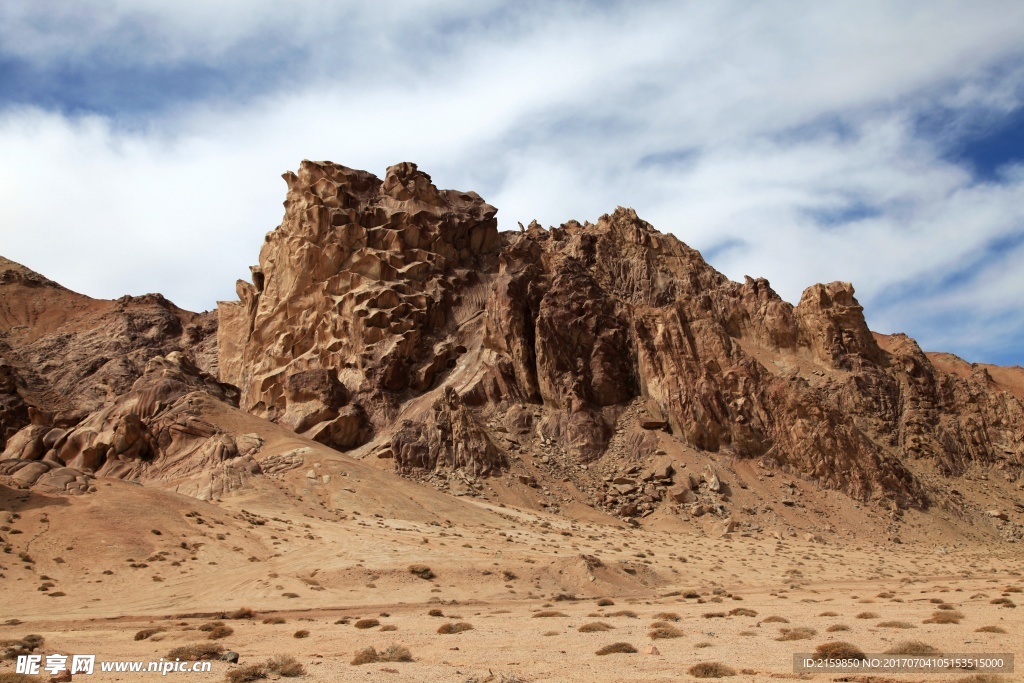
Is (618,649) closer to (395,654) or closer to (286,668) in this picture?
(395,654)

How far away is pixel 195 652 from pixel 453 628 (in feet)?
25.6

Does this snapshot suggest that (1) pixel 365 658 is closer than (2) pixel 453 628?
Yes

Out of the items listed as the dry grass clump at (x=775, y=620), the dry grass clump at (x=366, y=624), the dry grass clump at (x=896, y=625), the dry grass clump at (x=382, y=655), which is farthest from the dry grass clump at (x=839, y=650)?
the dry grass clump at (x=366, y=624)

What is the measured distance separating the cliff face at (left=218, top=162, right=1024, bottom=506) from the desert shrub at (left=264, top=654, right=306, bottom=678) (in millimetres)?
42419

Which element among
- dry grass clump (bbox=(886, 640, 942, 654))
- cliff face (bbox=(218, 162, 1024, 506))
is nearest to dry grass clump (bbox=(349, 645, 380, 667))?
dry grass clump (bbox=(886, 640, 942, 654))

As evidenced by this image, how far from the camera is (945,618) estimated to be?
22.0 metres

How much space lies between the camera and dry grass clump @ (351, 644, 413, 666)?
60.9ft

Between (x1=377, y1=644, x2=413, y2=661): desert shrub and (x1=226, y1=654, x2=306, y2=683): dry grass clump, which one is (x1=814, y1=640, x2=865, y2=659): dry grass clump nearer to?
(x1=377, y1=644, x2=413, y2=661): desert shrub

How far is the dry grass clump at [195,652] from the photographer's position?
60.7ft

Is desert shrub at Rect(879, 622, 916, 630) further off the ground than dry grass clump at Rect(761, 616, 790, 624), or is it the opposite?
desert shrub at Rect(879, 622, 916, 630)

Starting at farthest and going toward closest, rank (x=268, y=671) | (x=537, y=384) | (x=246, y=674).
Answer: (x=537, y=384), (x=268, y=671), (x=246, y=674)

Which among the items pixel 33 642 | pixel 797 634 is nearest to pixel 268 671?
pixel 33 642

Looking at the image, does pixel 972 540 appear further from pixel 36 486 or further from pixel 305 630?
pixel 36 486

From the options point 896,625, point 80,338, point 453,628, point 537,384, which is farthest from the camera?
point 80,338
